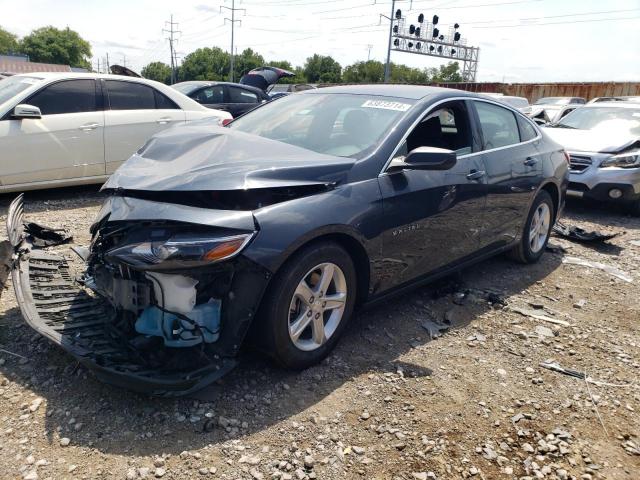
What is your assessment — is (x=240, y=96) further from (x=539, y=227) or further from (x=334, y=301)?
(x=334, y=301)

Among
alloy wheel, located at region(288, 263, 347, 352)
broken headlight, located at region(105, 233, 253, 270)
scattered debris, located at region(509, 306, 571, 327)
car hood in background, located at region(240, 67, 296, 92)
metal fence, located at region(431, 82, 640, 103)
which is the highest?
metal fence, located at region(431, 82, 640, 103)

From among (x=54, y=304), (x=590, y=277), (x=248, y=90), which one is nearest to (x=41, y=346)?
(x=54, y=304)

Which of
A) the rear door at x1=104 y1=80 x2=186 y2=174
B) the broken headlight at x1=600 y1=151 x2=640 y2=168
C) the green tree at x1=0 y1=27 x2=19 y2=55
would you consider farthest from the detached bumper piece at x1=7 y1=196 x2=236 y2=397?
the green tree at x1=0 y1=27 x2=19 y2=55

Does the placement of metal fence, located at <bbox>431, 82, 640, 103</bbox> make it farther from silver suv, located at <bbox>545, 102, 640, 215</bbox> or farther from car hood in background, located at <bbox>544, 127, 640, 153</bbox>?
car hood in background, located at <bbox>544, 127, 640, 153</bbox>

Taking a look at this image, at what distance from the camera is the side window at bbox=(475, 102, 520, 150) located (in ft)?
13.9

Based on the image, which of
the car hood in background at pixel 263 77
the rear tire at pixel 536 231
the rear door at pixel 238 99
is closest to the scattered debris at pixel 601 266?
the rear tire at pixel 536 231

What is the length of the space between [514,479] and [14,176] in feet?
19.3

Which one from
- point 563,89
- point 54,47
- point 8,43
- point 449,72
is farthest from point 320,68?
point 563,89

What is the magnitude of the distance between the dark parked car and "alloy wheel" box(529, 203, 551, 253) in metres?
6.42

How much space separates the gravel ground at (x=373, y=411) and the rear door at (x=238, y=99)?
757 cm

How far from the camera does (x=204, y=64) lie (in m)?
99.1

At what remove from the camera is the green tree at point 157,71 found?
11144 cm

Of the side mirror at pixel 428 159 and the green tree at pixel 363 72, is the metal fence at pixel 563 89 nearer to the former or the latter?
the side mirror at pixel 428 159

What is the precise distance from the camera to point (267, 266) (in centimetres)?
257
